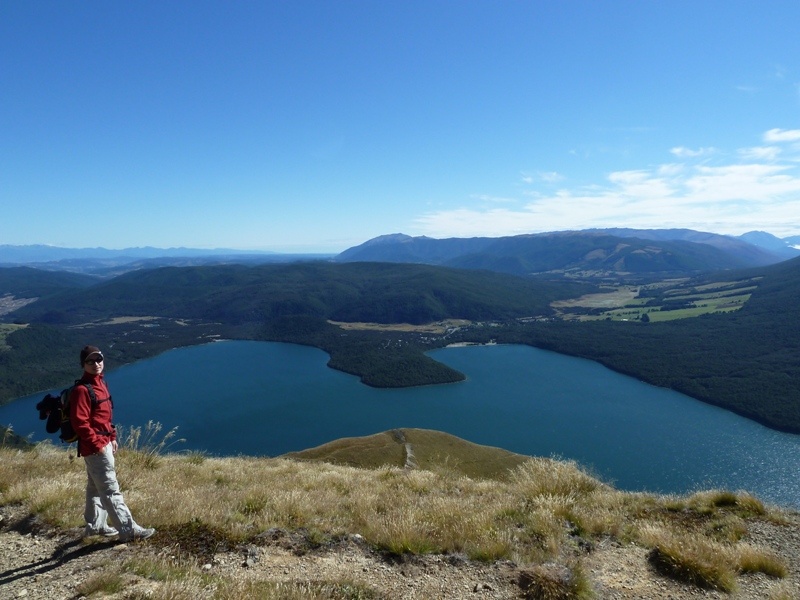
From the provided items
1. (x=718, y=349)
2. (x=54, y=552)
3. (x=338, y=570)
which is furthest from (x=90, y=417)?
(x=718, y=349)

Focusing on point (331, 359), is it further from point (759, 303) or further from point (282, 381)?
point (759, 303)

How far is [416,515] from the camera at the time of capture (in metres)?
7.38

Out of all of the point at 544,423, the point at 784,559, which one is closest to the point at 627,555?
the point at 784,559

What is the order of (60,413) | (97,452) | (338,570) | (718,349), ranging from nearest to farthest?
1. (338,570)
2. (60,413)
3. (97,452)
4. (718,349)

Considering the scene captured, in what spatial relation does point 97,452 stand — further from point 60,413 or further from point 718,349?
point 718,349

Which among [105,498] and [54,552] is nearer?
[54,552]

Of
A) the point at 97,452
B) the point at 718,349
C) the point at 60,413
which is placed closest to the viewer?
the point at 60,413

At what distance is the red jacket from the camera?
6.00m

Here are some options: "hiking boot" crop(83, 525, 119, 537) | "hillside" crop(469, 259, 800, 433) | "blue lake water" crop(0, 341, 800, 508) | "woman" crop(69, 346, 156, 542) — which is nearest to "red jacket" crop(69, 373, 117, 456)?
"woman" crop(69, 346, 156, 542)

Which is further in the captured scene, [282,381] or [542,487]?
[282,381]

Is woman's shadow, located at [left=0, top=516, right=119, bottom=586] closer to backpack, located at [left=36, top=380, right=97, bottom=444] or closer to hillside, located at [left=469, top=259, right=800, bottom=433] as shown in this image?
backpack, located at [left=36, top=380, right=97, bottom=444]

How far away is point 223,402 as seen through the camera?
116 metres

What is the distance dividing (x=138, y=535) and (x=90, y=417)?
1.74 metres

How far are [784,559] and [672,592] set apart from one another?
254 centimetres
